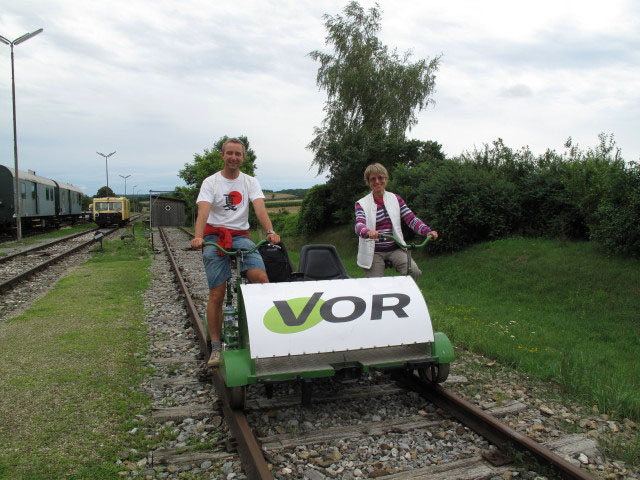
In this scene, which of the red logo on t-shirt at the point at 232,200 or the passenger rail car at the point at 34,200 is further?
the passenger rail car at the point at 34,200

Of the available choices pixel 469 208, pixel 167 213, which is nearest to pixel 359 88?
pixel 469 208

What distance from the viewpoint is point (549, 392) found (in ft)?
15.0

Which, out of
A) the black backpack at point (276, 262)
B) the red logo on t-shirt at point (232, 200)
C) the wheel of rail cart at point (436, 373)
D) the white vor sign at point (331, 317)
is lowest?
the wheel of rail cart at point (436, 373)

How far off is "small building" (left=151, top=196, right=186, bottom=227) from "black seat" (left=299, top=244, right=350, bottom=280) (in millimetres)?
42826

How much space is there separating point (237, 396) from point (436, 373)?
5.44ft

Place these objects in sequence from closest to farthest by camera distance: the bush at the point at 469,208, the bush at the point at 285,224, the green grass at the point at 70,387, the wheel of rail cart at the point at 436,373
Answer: the green grass at the point at 70,387, the wheel of rail cart at the point at 436,373, the bush at the point at 469,208, the bush at the point at 285,224

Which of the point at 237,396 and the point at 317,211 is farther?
the point at 317,211

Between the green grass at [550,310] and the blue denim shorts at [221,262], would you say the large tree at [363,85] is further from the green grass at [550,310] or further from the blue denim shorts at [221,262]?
the blue denim shorts at [221,262]

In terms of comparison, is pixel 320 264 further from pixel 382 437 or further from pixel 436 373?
pixel 382 437

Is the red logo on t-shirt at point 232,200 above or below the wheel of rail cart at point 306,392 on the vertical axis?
above

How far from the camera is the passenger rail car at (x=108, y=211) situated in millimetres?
40219

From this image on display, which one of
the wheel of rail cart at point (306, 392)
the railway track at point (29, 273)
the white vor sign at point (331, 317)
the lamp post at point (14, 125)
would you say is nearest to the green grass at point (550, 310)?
the white vor sign at point (331, 317)

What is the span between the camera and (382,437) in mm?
3654

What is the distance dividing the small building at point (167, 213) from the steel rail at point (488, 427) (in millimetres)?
43915
